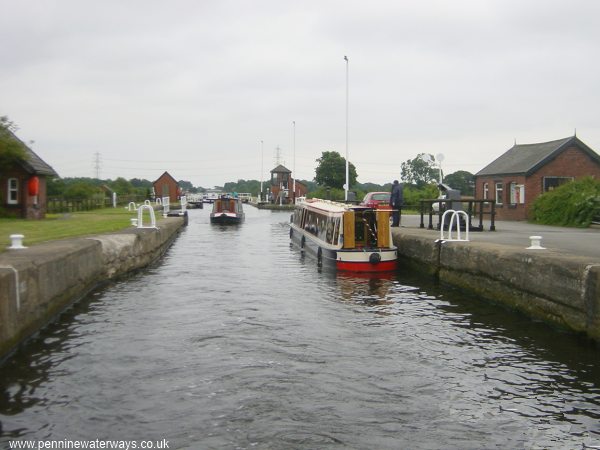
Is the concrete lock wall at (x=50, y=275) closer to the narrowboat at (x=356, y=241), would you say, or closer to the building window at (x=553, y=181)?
the narrowboat at (x=356, y=241)

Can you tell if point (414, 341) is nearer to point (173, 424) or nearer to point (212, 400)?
point (212, 400)

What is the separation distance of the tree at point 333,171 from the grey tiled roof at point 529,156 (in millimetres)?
56879

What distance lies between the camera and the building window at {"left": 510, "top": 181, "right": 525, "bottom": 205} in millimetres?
32656

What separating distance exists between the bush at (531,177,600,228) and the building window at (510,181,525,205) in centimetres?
337

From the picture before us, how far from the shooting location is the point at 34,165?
95.6 feet

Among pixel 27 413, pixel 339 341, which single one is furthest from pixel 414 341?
pixel 27 413

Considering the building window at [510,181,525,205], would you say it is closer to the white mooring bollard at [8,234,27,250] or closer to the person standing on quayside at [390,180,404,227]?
the person standing on quayside at [390,180,404,227]

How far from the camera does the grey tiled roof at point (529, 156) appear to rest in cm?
3246

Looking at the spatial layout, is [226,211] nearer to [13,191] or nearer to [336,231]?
[13,191]

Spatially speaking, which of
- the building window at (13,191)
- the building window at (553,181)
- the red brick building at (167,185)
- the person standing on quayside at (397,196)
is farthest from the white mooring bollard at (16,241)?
the red brick building at (167,185)

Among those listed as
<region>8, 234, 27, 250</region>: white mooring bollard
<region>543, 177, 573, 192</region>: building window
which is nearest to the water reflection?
<region>8, 234, 27, 250</region>: white mooring bollard

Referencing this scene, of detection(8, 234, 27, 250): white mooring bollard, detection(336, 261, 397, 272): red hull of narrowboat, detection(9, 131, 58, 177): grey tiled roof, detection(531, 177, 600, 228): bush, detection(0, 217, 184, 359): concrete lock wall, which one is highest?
detection(9, 131, 58, 177): grey tiled roof

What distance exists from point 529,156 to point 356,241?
18.3m

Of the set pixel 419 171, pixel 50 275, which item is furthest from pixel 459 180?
pixel 50 275
